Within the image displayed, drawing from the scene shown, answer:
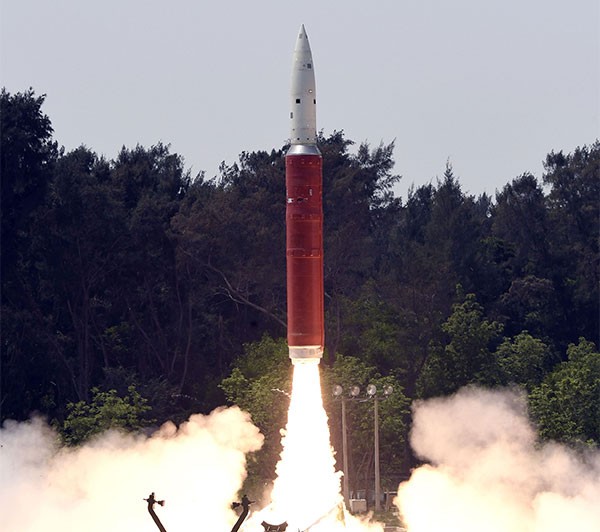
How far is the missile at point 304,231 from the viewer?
231 feet

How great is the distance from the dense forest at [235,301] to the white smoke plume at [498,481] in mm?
4638

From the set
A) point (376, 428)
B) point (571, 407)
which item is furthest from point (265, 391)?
point (571, 407)

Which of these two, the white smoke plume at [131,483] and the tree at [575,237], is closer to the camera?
the white smoke plume at [131,483]

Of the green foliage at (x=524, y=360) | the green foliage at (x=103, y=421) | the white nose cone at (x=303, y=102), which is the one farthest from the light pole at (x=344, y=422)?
the white nose cone at (x=303, y=102)

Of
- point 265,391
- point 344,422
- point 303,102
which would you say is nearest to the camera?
point 303,102

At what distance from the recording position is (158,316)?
128m

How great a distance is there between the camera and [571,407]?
10594 cm

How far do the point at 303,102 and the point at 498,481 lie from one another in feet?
90.0

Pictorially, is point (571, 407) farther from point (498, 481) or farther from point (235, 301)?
point (235, 301)

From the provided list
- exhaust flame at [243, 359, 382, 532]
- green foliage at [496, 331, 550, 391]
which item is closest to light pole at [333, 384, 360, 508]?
exhaust flame at [243, 359, 382, 532]

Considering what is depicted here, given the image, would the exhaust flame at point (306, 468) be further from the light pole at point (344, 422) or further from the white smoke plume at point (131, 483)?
the light pole at point (344, 422)

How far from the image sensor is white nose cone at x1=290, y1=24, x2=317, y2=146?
70625 millimetres

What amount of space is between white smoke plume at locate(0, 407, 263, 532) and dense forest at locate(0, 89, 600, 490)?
18.2 metres

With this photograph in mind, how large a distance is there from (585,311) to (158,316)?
3451 centimetres
